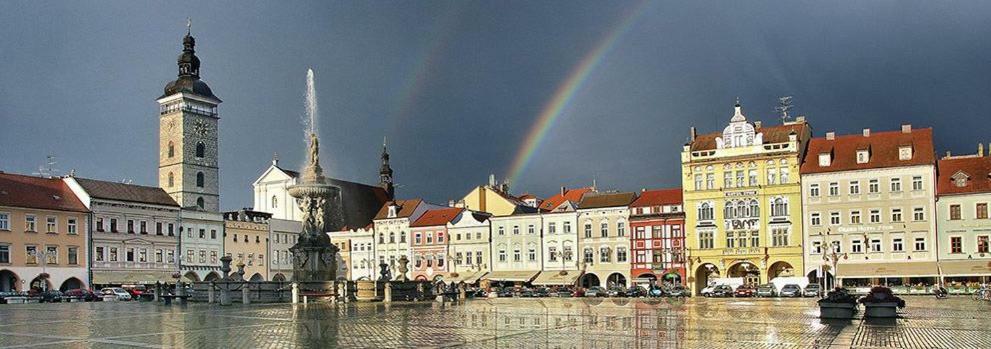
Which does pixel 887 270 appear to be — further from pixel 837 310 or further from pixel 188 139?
Answer: pixel 188 139

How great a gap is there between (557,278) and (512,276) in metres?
4.62

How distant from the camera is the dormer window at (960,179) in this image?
214ft

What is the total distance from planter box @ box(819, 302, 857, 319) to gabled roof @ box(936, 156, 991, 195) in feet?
132

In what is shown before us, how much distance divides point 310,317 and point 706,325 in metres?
12.3

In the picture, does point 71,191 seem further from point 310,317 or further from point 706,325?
point 706,325

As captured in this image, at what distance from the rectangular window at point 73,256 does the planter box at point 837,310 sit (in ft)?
198

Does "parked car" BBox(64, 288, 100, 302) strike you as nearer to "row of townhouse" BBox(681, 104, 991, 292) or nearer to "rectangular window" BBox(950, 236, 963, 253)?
"row of townhouse" BBox(681, 104, 991, 292)

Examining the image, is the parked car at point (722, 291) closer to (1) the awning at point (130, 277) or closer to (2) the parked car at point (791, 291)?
(2) the parked car at point (791, 291)

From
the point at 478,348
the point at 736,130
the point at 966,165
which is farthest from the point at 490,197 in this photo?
the point at 478,348

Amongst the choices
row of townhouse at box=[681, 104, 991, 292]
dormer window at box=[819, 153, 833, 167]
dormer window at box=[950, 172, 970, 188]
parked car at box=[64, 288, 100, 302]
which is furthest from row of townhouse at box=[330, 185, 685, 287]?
parked car at box=[64, 288, 100, 302]

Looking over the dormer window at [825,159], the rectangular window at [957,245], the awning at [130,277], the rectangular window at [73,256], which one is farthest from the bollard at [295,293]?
the rectangular window at [957,245]

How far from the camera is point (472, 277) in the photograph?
275 ft

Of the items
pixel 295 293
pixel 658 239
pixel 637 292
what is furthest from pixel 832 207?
pixel 295 293

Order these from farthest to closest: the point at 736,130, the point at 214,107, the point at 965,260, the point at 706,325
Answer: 1. the point at 214,107
2. the point at 736,130
3. the point at 965,260
4. the point at 706,325
